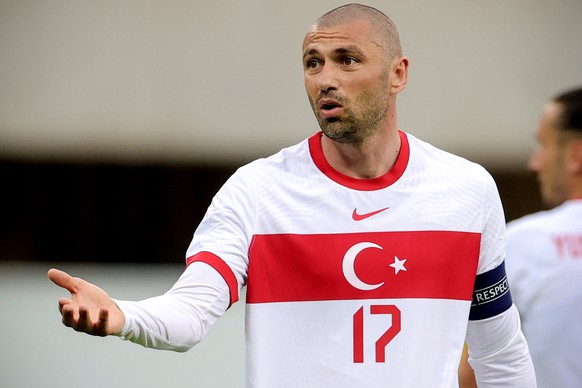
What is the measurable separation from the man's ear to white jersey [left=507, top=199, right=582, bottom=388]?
3.21 feet

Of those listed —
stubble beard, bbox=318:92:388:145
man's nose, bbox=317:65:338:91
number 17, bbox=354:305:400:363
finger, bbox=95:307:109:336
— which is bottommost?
number 17, bbox=354:305:400:363

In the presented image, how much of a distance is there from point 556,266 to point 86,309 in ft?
6.62

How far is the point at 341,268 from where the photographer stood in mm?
3160

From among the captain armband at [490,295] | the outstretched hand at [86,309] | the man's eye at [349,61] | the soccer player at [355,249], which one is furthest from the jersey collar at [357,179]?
the outstretched hand at [86,309]

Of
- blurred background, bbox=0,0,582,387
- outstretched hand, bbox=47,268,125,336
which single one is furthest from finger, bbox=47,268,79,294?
blurred background, bbox=0,0,582,387

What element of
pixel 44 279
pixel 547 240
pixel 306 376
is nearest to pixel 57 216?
pixel 44 279

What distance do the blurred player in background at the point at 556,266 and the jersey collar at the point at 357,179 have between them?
3.00 feet

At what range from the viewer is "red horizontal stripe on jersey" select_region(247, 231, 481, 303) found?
316 centimetres

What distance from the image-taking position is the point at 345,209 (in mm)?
3242

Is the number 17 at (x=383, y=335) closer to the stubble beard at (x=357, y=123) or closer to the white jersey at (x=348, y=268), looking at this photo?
the white jersey at (x=348, y=268)

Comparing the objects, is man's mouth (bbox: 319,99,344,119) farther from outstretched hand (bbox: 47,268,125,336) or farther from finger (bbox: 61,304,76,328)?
finger (bbox: 61,304,76,328)

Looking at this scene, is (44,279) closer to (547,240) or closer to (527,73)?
(527,73)

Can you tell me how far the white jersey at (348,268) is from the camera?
10.3ft

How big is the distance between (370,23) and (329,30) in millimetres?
127
